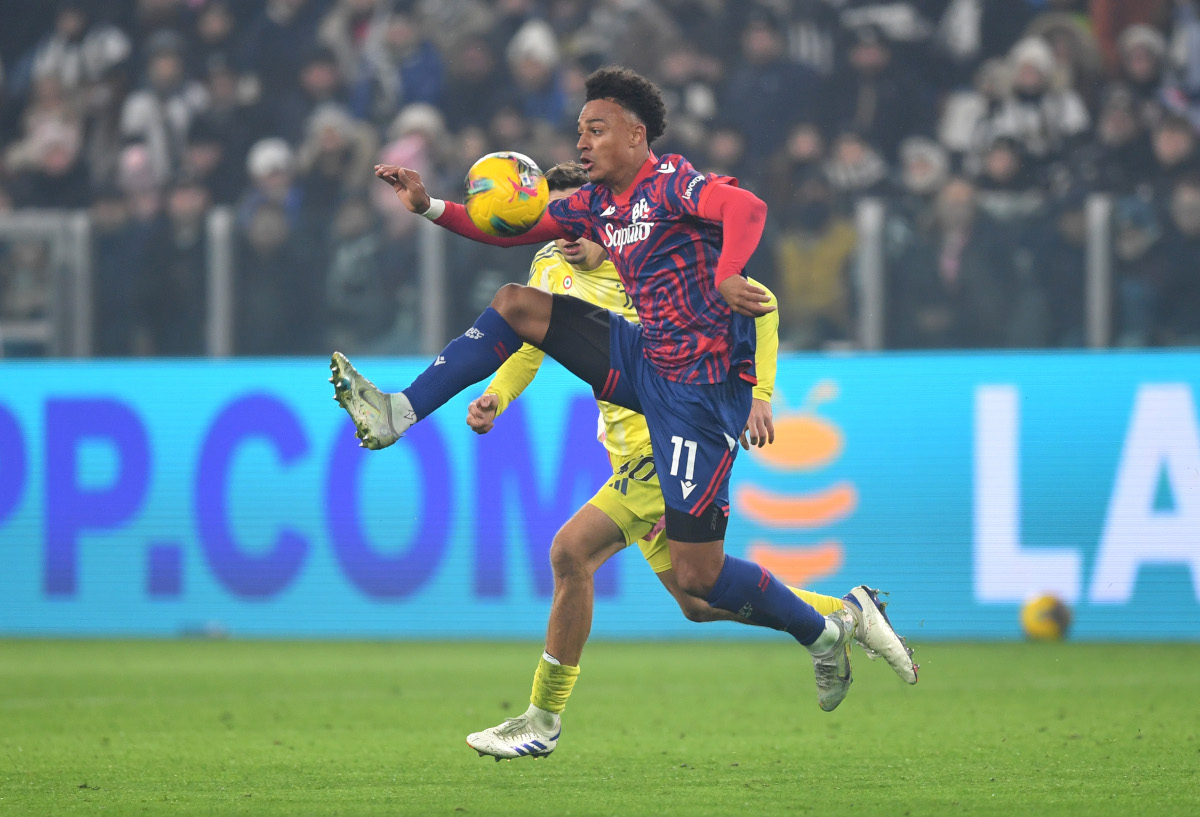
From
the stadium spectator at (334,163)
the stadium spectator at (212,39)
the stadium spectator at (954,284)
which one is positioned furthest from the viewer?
the stadium spectator at (212,39)

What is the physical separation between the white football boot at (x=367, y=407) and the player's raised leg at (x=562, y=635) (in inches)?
31.9

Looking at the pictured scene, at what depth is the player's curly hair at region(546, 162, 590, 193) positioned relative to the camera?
20.6 feet

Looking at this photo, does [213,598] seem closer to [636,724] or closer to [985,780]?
[636,724]

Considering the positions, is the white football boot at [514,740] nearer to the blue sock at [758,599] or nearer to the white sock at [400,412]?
the blue sock at [758,599]

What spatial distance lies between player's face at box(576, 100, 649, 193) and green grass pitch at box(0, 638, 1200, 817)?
2024 mm

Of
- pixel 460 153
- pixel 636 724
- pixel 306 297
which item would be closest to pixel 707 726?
pixel 636 724

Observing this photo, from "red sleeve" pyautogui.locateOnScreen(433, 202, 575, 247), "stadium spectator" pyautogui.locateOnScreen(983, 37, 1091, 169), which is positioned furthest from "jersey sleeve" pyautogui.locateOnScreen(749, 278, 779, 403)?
"stadium spectator" pyautogui.locateOnScreen(983, 37, 1091, 169)

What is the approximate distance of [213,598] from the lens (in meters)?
11.0

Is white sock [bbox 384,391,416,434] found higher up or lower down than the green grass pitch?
higher up

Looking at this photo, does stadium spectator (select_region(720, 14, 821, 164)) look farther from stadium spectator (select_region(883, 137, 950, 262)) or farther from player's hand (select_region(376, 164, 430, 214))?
player's hand (select_region(376, 164, 430, 214))

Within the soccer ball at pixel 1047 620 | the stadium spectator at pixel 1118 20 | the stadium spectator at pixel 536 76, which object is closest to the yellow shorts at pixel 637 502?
the soccer ball at pixel 1047 620

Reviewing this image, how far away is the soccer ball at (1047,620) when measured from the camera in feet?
33.0

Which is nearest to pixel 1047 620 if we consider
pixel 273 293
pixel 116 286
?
pixel 273 293

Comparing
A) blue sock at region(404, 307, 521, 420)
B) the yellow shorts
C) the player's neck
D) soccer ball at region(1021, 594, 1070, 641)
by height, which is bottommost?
soccer ball at region(1021, 594, 1070, 641)
